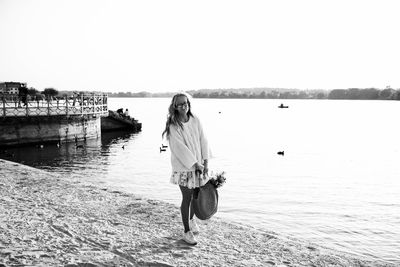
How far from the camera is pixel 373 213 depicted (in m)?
16.4

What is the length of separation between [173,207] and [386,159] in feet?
104

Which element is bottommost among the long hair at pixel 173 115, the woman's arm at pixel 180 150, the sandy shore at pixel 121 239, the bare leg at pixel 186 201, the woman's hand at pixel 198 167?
the sandy shore at pixel 121 239

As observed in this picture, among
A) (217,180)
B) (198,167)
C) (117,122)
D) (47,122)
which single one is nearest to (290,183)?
(217,180)

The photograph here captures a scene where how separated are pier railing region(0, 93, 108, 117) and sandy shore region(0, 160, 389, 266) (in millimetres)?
25271

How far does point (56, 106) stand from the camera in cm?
3484

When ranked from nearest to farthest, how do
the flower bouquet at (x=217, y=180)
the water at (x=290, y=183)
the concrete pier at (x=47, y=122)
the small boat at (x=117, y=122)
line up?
the flower bouquet at (x=217, y=180) → the water at (x=290, y=183) → the concrete pier at (x=47, y=122) → the small boat at (x=117, y=122)

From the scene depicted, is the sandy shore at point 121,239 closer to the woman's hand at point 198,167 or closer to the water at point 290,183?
the woman's hand at point 198,167

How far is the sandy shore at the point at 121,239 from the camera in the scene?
5723 millimetres

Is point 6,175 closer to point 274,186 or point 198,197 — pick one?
point 198,197

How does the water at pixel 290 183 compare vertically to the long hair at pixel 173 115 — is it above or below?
below

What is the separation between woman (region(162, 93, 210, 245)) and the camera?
19.2ft

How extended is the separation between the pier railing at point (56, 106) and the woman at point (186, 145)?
29.3 metres

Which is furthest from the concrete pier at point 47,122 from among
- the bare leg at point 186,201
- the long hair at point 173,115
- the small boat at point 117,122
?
the long hair at point 173,115

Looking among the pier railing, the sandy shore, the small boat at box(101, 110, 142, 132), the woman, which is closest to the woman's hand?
the woman
